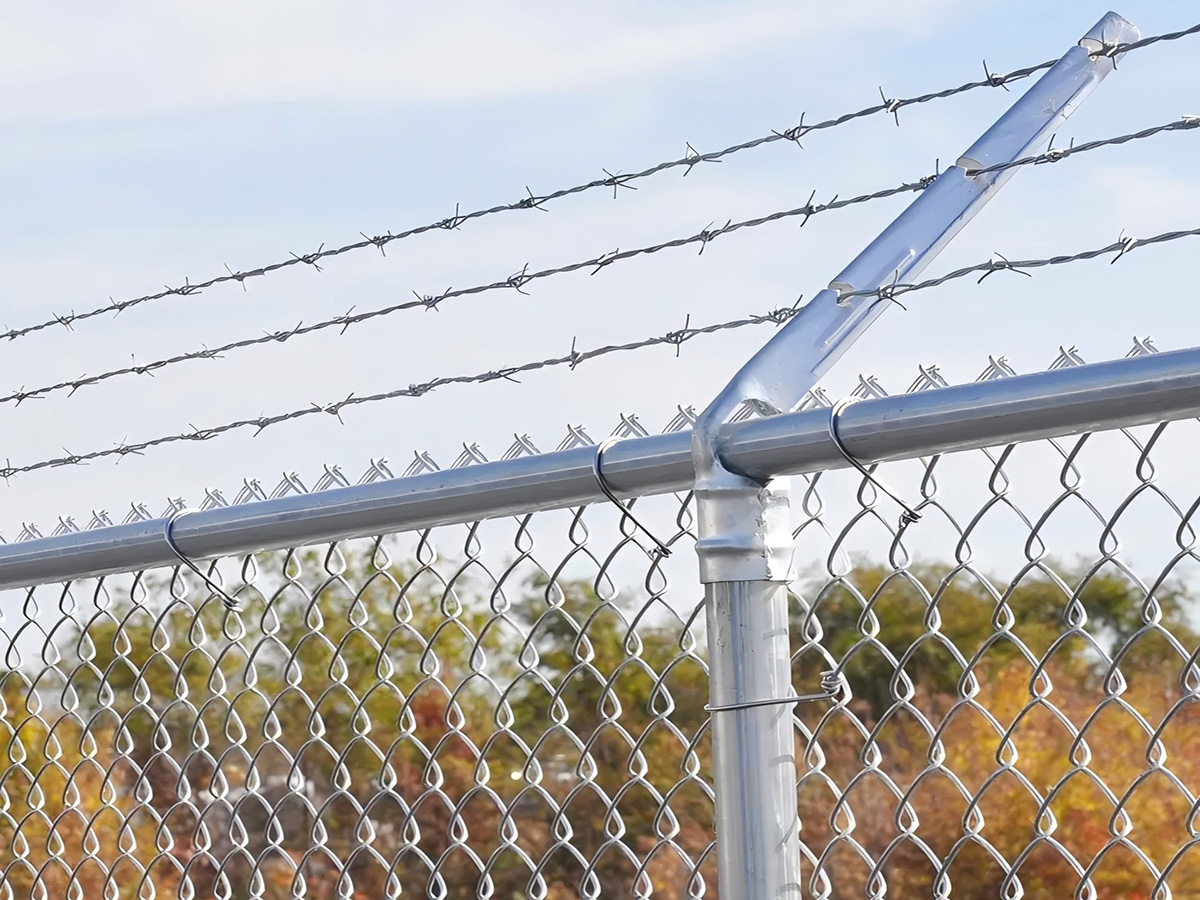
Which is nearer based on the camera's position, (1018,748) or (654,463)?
(654,463)

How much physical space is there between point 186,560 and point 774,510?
3.98ft

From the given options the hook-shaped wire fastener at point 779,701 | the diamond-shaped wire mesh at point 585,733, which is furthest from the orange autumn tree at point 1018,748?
the hook-shaped wire fastener at point 779,701

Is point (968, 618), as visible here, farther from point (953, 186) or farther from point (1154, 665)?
point (953, 186)

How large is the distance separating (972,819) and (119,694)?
9640mm

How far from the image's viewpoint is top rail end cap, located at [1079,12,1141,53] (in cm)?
204

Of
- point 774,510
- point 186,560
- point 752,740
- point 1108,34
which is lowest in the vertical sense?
point 752,740

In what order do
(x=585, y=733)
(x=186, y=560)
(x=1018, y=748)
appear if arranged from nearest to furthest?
(x=186, y=560)
(x=1018, y=748)
(x=585, y=733)

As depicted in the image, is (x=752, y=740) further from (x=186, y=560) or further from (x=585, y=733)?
(x=585, y=733)

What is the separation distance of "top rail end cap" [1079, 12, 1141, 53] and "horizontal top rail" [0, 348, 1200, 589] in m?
0.58

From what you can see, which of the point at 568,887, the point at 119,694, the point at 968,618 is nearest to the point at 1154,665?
the point at 968,618

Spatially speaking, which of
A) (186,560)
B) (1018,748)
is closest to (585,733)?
(1018,748)

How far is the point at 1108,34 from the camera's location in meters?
2.04

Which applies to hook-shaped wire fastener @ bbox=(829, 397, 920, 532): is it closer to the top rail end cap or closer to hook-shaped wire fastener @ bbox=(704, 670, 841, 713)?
hook-shaped wire fastener @ bbox=(704, 670, 841, 713)

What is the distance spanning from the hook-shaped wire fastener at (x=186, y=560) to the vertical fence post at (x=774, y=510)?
109cm
